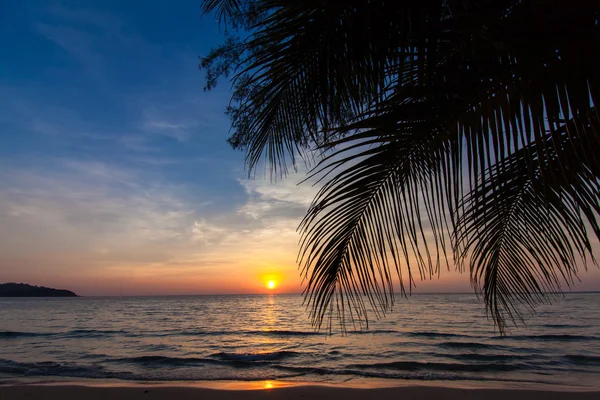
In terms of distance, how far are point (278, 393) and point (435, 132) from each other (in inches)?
244

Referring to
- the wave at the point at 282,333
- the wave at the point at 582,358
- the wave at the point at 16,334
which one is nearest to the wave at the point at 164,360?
the wave at the point at 282,333

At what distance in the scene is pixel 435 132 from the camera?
146cm

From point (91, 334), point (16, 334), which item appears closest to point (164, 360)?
point (91, 334)

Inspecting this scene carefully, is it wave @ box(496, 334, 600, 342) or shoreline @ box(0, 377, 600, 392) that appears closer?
shoreline @ box(0, 377, 600, 392)

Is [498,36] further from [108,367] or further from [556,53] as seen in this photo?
[108,367]

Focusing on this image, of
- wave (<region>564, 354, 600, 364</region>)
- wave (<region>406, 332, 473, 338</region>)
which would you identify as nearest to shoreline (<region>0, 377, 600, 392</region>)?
wave (<region>564, 354, 600, 364</region>)

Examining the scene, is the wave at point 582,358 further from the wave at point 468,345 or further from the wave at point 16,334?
the wave at point 16,334

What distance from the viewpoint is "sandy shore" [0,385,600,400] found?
20.7 feet

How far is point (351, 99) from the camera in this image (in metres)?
2.41

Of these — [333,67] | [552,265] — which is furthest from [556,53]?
[552,265]

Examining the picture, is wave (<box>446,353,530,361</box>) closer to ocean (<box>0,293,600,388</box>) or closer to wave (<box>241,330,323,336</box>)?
ocean (<box>0,293,600,388</box>)

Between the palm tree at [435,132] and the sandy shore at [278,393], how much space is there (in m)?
4.43

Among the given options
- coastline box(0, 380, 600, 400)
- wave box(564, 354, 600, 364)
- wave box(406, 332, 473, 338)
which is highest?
coastline box(0, 380, 600, 400)

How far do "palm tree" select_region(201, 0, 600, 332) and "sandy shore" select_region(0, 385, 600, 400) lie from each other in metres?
4.43
